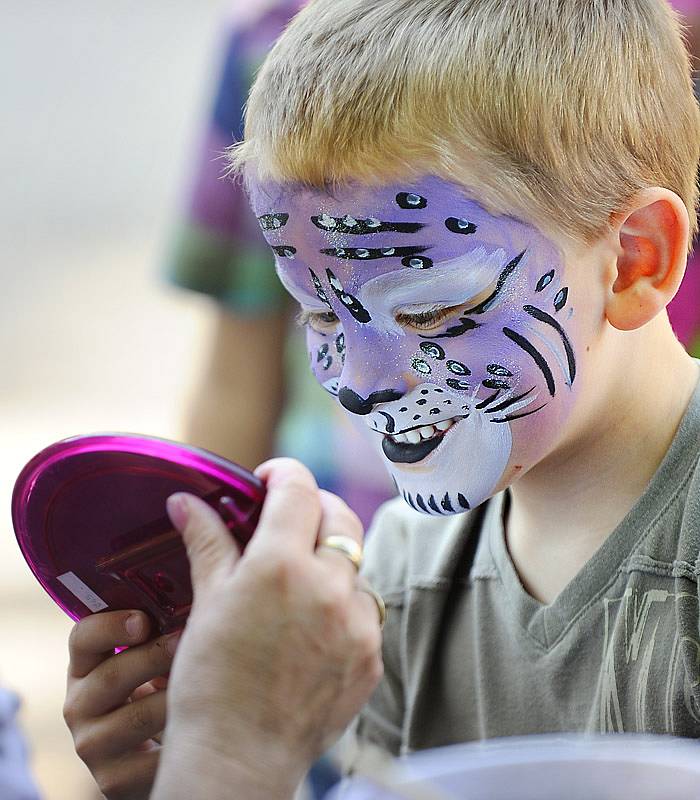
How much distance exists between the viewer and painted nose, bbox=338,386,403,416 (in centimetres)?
81

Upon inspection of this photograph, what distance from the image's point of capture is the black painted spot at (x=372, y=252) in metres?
0.77

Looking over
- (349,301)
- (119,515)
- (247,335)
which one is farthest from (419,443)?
(247,335)

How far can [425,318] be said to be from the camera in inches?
31.3

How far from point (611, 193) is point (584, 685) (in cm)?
36

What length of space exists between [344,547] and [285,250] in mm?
223

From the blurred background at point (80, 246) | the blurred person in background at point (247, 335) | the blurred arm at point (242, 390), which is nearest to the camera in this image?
the blurred person in background at point (247, 335)

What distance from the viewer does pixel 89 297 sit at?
3289mm

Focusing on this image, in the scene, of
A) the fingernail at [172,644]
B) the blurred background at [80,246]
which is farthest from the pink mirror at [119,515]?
the blurred background at [80,246]

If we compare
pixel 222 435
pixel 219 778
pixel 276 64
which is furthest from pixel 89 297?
pixel 219 778

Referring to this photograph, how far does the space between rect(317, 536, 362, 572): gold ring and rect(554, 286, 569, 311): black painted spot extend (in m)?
0.22

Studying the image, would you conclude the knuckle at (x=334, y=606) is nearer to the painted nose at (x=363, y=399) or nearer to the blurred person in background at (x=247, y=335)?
the painted nose at (x=363, y=399)

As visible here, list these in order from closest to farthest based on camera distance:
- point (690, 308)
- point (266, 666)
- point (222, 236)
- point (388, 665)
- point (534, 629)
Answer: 1. point (266, 666)
2. point (534, 629)
3. point (388, 665)
4. point (690, 308)
5. point (222, 236)

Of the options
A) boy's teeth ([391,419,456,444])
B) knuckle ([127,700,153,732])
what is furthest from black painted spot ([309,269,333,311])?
knuckle ([127,700,153,732])

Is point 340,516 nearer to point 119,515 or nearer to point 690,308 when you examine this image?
point 119,515
